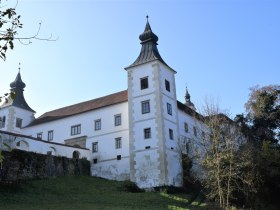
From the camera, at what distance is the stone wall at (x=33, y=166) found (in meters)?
28.6

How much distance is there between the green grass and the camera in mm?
21453

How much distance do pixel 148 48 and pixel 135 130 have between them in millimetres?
9159

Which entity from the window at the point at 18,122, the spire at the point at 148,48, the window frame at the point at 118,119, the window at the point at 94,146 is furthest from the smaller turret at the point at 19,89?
the spire at the point at 148,48

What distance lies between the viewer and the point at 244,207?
2916cm

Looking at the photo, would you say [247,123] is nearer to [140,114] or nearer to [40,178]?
[140,114]

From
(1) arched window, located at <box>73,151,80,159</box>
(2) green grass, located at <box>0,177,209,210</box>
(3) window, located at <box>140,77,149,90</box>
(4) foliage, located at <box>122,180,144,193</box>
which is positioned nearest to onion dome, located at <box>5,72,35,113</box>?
(1) arched window, located at <box>73,151,80,159</box>

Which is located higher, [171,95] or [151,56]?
[151,56]

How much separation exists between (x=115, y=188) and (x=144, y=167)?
5209 mm

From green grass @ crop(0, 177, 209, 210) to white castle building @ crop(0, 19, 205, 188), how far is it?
3.90m

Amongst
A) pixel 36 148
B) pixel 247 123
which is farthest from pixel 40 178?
pixel 247 123

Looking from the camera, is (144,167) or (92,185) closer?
(92,185)

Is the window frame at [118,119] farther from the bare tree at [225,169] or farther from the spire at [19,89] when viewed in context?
the spire at [19,89]

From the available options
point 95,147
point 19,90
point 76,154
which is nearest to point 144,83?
point 95,147

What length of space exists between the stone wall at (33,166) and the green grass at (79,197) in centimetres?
127
